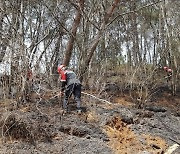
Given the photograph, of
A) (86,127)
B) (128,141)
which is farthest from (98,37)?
(128,141)

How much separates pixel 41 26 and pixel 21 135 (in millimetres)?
6174

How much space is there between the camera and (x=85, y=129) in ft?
35.1

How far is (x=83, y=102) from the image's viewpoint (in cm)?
1284

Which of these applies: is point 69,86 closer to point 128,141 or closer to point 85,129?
point 85,129

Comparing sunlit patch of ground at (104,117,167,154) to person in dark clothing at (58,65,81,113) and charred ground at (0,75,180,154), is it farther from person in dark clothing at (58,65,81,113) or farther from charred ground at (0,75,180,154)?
person in dark clothing at (58,65,81,113)

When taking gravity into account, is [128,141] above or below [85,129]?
below

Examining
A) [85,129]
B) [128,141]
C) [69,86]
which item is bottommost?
[128,141]

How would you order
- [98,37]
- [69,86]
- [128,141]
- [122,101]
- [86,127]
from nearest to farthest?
1. [128,141]
2. [86,127]
3. [69,86]
4. [98,37]
5. [122,101]

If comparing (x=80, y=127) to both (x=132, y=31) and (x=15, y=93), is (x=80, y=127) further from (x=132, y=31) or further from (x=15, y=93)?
(x=132, y=31)

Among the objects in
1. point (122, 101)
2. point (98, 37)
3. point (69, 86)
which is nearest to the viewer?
point (69, 86)

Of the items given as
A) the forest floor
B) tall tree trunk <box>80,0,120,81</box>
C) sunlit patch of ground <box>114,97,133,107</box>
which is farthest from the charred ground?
tall tree trunk <box>80,0,120,81</box>

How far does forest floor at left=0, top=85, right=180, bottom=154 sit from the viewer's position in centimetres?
955

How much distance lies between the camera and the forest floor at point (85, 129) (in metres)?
9.55

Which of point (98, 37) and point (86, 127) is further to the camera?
point (98, 37)
